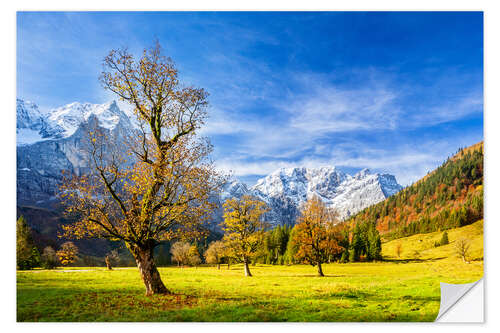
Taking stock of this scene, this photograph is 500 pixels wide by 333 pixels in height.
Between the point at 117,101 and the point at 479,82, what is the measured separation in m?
15.6

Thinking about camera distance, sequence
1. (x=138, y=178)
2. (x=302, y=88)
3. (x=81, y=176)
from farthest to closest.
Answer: (x=302, y=88) < (x=138, y=178) < (x=81, y=176)

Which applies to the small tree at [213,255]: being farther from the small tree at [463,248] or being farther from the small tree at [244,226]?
the small tree at [463,248]

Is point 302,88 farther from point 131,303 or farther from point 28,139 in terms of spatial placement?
point 28,139

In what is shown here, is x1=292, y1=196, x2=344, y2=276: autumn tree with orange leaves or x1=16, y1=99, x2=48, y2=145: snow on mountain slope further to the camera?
x1=292, y1=196, x2=344, y2=276: autumn tree with orange leaves

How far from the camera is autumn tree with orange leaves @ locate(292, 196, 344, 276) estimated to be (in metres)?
19.9

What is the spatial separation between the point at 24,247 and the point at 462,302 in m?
17.4

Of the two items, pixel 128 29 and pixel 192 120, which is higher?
pixel 128 29

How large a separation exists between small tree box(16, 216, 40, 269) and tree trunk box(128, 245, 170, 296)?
4.29 meters

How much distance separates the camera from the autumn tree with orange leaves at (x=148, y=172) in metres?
9.34

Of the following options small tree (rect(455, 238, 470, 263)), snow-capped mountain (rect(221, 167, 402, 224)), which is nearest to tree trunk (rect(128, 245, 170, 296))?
snow-capped mountain (rect(221, 167, 402, 224))

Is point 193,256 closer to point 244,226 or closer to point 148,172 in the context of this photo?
point 244,226

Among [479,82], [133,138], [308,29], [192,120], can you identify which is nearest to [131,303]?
[133,138]

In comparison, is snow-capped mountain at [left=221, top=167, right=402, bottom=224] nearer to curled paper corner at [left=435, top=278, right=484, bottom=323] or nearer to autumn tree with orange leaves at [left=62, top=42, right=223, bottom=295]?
autumn tree with orange leaves at [left=62, top=42, right=223, bottom=295]

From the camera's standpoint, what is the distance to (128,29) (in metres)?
11.1
